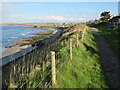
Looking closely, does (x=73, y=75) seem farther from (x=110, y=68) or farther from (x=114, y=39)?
(x=114, y=39)

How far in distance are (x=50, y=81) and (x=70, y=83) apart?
51.3 inches

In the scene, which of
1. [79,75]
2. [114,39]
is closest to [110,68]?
[79,75]

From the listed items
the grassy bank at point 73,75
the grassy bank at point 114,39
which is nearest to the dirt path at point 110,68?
the grassy bank at point 73,75

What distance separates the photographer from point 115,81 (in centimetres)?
903

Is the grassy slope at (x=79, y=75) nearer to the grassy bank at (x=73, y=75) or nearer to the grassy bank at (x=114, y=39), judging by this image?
the grassy bank at (x=73, y=75)

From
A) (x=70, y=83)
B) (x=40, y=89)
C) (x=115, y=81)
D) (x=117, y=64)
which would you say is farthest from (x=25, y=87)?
(x=117, y=64)

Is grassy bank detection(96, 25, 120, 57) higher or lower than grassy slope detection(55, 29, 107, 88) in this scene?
higher

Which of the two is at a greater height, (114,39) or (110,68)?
(114,39)

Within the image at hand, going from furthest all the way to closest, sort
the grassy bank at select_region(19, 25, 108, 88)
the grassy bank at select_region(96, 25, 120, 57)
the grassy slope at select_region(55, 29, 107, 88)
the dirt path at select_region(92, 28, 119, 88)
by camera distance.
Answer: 1. the grassy bank at select_region(96, 25, 120, 57)
2. the dirt path at select_region(92, 28, 119, 88)
3. the grassy slope at select_region(55, 29, 107, 88)
4. the grassy bank at select_region(19, 25, 108, 88)

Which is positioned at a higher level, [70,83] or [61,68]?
[61,68]

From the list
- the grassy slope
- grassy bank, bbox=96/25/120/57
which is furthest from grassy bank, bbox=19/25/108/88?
grassy bank, bbox=96/25/120/57

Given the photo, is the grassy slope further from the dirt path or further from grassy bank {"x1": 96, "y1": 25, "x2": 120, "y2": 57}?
grassy bank {"x1": 96, "y1": 25, "x2": 120, "y2": 57}

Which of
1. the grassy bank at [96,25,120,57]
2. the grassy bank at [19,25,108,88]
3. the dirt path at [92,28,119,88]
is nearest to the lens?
the grassy bank at [19,25,108,88]

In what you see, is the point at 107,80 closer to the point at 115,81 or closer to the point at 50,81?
the point at 115,81
